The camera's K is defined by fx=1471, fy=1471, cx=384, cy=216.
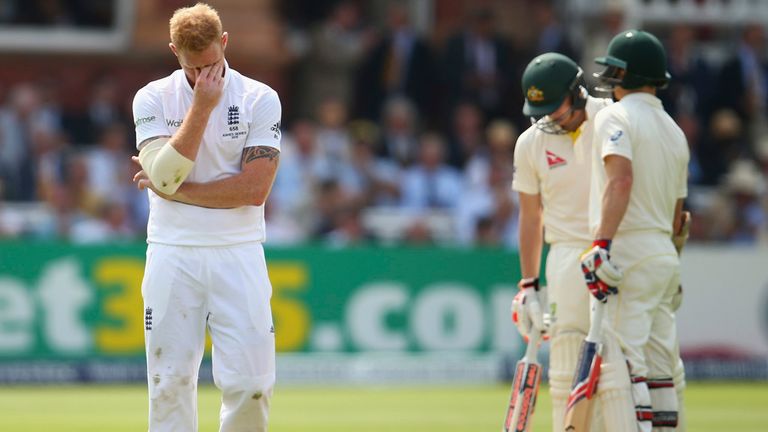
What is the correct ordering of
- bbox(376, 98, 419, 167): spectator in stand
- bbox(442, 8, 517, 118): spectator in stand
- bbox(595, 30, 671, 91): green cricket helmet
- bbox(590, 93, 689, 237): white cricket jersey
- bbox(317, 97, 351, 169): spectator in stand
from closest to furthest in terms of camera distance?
bbox(590, 93, 689, 237): white cricket jersey
bbox(595, 30, 671, 91): green cricket helmet
bbox(317, 97, 351, 169): spectator in stand
bbox(376, 98, 419, 167): spectator in stand
bbox(442, 8, 517, 118): spectator in stand

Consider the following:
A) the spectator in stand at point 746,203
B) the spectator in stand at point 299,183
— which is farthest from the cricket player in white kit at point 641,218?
the spectator in stand at point 746,203

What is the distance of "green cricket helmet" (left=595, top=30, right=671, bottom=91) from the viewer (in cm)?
721

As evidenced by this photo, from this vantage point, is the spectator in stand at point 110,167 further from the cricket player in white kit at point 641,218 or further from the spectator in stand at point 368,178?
the cricket player in white kit at point 641,218

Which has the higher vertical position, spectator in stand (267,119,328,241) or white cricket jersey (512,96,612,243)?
white cricket jersey (512,96,612,243)

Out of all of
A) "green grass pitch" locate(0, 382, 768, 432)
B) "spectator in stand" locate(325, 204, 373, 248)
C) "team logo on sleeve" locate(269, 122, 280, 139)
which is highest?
"team logo on sleeve" locate(269, 122, 280, 139)

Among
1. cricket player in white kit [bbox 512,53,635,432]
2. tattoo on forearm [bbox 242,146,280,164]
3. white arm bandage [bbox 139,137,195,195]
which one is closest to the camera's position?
white arm bandage [bbox 139,137,195,195]

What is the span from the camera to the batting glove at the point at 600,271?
22.3 feet

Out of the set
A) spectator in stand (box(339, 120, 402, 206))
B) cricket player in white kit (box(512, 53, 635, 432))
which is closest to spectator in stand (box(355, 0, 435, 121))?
spectator in stand (box(339, 120, 402, 206))

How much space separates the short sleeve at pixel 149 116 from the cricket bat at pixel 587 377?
2179 millimetres

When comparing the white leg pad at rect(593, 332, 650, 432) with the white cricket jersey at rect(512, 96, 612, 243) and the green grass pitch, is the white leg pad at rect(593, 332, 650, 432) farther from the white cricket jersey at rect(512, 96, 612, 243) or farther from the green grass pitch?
the green grass pitch

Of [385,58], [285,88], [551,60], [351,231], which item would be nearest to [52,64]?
[285,88]

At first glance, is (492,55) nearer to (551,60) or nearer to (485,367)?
(485,367)

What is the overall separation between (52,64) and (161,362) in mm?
12106

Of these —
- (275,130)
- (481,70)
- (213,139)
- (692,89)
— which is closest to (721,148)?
(692,89)
